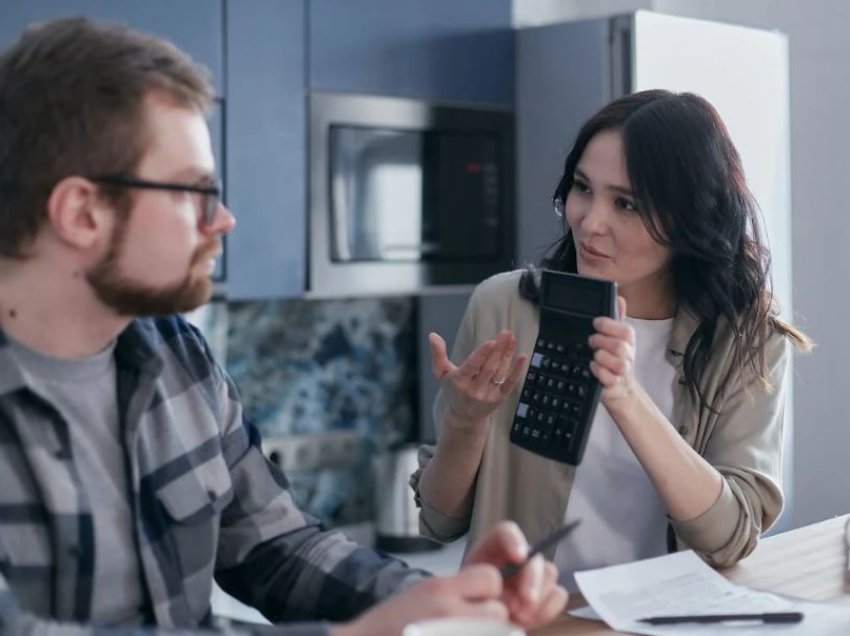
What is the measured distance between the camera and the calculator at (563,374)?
1.37m

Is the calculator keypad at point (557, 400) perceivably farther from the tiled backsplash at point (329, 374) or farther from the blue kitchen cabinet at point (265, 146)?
the tiled backsplash at point (329, 374)

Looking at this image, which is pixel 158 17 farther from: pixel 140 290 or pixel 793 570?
pixel 793 570

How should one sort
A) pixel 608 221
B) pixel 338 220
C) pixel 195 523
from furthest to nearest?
pixel 338 220 < pixel 608 221 < pixel 195 523

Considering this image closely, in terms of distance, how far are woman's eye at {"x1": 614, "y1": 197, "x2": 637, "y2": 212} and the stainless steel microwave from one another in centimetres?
106

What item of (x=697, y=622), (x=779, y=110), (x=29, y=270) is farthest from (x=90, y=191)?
(x=779, y=110)

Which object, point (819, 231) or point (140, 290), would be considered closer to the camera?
point (140, 290)

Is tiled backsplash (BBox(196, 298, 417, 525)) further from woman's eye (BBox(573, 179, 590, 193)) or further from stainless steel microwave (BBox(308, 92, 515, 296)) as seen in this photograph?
woman's eye (BBox(573, 179, 590, 193))

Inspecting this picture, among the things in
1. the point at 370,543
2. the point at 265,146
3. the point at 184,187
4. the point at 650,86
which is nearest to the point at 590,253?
the point at 184,187

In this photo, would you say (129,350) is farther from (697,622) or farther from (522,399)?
(697,622)

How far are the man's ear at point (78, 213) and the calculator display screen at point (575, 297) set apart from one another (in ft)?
1.68

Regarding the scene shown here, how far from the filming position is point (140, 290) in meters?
1.14

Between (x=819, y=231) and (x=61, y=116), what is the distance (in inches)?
96.1

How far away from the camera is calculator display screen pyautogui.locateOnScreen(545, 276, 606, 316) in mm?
1379

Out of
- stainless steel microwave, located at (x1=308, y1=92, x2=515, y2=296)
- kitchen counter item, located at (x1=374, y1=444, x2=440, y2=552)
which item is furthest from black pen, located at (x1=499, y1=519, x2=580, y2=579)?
kitchen counter item, located at (x1=374, y1=444, x2=440, y2=552)
